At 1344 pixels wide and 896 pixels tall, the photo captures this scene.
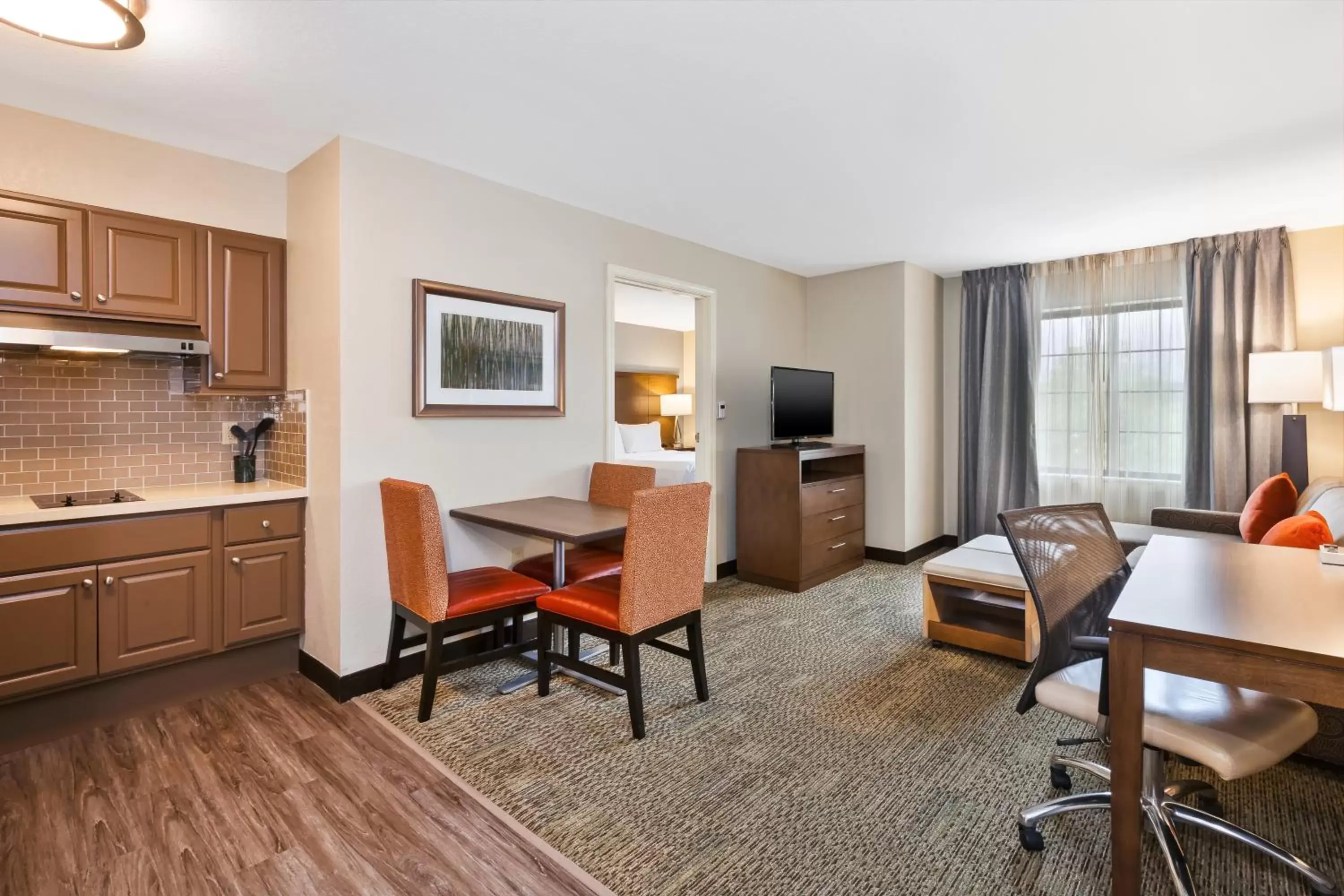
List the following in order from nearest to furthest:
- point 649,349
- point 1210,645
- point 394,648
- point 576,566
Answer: point 1210,645
point 394,648
point 576,566
point 649,349

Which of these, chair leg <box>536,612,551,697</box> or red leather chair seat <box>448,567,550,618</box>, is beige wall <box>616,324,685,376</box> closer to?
red leather chair seat <box>448,567,550,618</box>

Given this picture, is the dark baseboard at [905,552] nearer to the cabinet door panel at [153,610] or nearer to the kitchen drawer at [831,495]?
the kitchen drawer at [831,495]

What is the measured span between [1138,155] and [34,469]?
5.04 metres

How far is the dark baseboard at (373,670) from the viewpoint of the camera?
9.27 ft

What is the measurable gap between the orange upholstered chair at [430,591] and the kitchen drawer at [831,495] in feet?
7.17

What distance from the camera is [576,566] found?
3.12 m

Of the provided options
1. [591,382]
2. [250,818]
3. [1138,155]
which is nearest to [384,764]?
[250,818]

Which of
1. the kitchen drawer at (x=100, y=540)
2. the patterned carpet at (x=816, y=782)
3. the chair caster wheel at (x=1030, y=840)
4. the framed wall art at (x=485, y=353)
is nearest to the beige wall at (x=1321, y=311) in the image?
the patterned carpet at (x=816, y=782)

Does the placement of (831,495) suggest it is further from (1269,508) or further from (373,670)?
(373,670)

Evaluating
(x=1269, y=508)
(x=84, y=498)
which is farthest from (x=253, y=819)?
(x=1269, y=508)

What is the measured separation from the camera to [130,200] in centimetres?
276

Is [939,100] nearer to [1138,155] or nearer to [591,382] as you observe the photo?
[1138,155]

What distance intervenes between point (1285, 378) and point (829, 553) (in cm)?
289

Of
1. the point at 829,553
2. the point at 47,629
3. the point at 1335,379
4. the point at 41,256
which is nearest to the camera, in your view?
the point at 47,629
